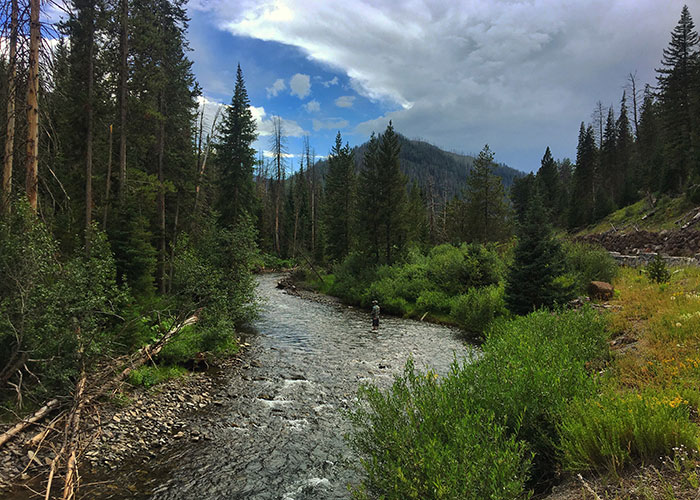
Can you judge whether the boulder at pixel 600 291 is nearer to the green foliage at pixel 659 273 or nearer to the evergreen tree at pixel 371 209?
the green foliage at pixel 659 273

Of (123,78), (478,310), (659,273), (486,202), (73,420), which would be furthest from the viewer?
(486,202)

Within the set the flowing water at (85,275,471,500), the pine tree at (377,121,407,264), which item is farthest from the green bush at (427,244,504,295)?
the pine tree at (377,121,407,264)

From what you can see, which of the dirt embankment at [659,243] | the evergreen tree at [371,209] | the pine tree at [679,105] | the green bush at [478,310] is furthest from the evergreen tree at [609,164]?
the green bush at [478,310]

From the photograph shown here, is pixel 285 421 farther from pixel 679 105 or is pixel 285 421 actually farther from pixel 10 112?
pixel 679 105

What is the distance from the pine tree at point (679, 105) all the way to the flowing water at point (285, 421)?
3546cm

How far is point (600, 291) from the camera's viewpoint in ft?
45.1

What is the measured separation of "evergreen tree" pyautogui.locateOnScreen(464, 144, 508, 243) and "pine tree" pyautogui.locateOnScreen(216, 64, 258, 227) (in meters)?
22.1

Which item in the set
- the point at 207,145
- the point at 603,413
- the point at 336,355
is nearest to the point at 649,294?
the point at 603,413

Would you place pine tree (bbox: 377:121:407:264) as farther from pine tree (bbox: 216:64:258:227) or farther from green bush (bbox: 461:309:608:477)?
green bush (bbox: 461:309:608:477)

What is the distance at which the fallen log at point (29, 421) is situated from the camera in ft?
19.6

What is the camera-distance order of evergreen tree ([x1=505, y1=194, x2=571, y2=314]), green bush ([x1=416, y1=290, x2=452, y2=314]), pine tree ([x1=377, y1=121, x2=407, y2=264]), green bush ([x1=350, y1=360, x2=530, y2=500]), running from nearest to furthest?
green bush ([x1=350, y1=360, x2=530, y2=500]), evergreen tree ([x1=505, y1=194, x2=571, y2=314]), green bush ([x1=416, y1=290, x2=452, y2=314]), pine tree ([x1=377, y1=121, x2=407, y2=264])

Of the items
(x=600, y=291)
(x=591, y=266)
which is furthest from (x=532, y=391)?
(x=591, y=266)

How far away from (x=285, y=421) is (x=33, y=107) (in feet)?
33.4

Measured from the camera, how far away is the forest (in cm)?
503
